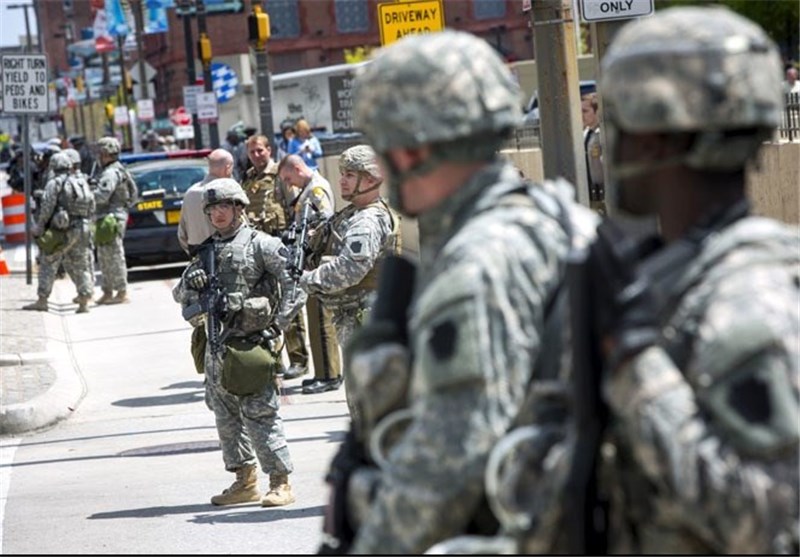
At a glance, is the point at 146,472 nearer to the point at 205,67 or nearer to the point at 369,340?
the point at 369,340

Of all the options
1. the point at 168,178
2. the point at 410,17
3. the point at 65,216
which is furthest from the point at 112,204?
the point at 410,17

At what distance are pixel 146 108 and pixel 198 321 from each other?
56124 millimetres

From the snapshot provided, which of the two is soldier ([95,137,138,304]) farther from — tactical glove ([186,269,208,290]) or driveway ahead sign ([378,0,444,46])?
tactical glove ([186,269,208,290])

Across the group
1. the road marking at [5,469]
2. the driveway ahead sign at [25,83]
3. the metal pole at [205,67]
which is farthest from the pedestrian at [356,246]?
the metal pole at [205,67]

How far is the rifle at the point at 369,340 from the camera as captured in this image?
139 inches

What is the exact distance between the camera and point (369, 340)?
351 centimetres

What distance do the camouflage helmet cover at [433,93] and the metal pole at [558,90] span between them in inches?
317

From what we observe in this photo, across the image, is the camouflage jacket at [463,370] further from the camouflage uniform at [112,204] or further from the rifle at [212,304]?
the camouflage uniform at [112,204]

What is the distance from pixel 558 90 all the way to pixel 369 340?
8.33 m

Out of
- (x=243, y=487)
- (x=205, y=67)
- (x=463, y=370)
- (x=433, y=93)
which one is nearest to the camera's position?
(x=463, y=370)

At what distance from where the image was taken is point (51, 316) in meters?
21.6

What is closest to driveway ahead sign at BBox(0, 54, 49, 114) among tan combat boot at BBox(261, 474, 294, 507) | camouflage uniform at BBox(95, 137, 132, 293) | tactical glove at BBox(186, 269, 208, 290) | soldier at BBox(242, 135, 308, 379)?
camouflage uniform at BBox(95, 137, 132, 293)

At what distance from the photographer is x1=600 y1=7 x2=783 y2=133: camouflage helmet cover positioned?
9.91ft

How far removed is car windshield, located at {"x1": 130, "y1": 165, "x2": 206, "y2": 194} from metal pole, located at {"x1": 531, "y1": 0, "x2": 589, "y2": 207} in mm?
14433
